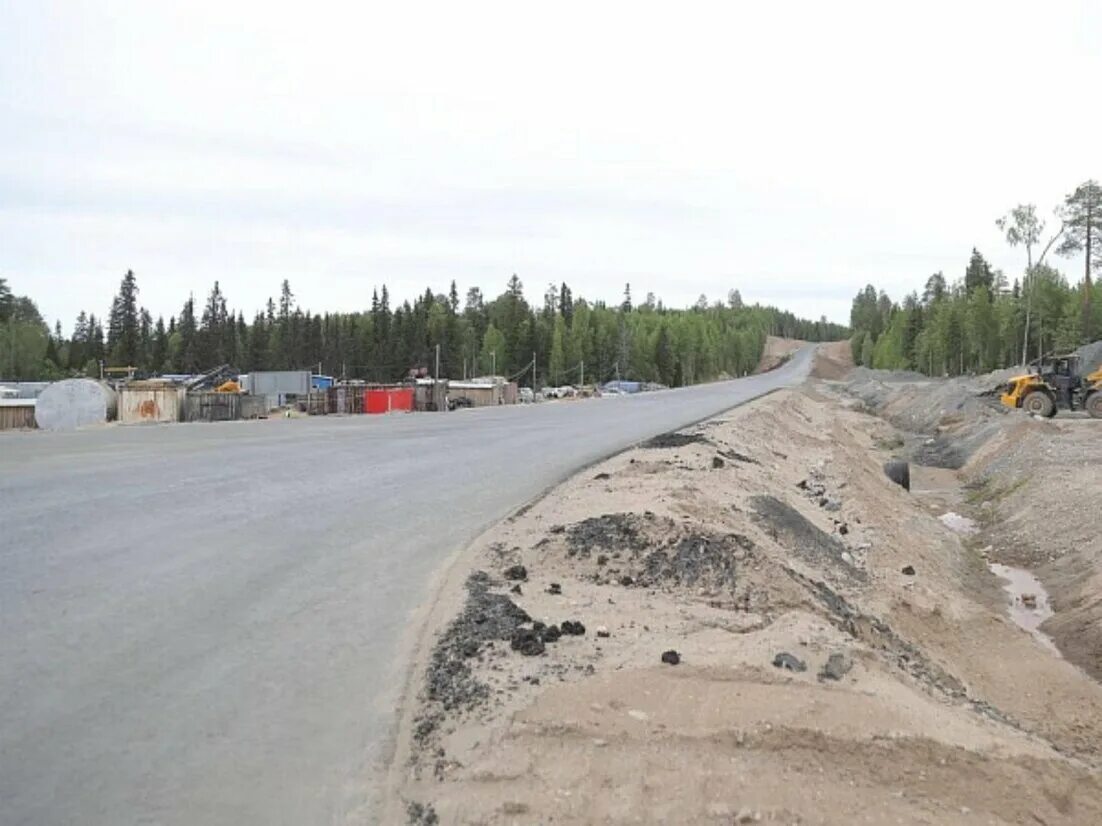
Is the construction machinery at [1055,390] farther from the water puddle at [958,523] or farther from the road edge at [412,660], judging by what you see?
the road edge at [412,660]

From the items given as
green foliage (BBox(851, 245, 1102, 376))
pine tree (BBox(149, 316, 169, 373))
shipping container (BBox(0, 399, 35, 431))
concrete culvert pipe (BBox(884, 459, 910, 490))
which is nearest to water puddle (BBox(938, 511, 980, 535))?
concrete culvert pipe (BBox(884, 459, 910, 490))

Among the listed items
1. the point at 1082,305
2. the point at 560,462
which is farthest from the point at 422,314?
the point at 560,462

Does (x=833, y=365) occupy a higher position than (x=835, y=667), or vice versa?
(x=833, y=365)

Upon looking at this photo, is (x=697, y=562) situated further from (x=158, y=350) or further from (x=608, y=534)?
(x=158, y=350)

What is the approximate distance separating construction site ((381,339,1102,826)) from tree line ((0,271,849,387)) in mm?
91766

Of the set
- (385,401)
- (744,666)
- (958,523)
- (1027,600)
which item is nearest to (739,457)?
(958,523)

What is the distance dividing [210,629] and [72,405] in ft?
97.3

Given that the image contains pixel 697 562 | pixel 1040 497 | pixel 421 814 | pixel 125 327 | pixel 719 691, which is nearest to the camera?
pixel 421 814

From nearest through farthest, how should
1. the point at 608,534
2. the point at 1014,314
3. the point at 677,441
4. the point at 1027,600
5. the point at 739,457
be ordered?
the point at 608,534 → the point at 1027,600 → the point at 739,457 → the point at 677,441 → the point at 1014,314

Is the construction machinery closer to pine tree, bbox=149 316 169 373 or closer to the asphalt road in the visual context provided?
the asphalt road

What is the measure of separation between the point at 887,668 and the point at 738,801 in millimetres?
2531

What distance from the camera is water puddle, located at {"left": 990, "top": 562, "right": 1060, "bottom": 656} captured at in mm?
9844

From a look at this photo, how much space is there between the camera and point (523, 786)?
3.75 m

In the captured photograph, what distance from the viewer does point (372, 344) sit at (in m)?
109
